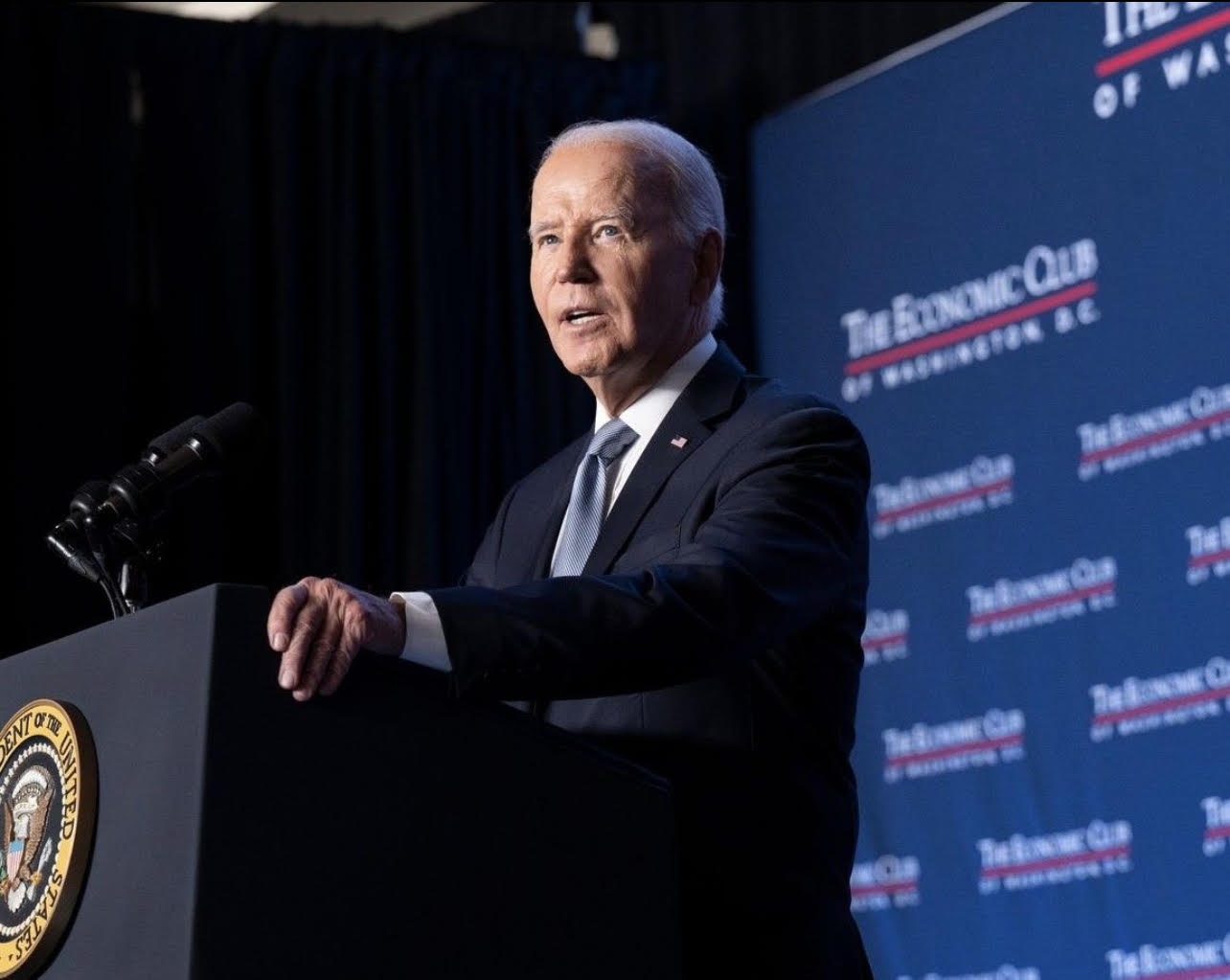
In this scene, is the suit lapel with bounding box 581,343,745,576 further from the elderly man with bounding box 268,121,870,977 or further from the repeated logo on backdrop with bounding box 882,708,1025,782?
the repeated logo on backdrop with bounding box 882,708,1025,782

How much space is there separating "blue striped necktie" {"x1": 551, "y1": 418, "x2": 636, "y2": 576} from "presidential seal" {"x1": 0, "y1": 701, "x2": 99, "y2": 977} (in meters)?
0.69

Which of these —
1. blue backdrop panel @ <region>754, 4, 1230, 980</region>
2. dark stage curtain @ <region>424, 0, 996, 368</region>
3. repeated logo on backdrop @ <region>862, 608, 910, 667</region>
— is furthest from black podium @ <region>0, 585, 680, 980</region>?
dark stage curtain @ <region>424, 0, 996, 368</region>

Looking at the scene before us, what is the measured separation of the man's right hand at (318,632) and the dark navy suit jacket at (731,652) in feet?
0.36

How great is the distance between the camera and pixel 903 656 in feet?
15.2

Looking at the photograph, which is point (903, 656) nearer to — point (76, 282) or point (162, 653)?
point (76, 282)

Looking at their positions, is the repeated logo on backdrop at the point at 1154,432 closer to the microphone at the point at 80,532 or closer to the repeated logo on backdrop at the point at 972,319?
the repeated logo on backdrop at the point at 972,319

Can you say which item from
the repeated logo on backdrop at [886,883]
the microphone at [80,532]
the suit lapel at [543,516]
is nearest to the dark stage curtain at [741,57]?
the repeated logo on backdrop at [886,883]

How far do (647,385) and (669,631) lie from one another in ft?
2.39

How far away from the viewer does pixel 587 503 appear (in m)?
2.24

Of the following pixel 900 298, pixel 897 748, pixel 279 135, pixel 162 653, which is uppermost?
pixel 279 135

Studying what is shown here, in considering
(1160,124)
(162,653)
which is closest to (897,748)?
(1160,124)

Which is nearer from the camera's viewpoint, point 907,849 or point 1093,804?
point 1093,804

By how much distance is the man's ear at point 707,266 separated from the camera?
2.50 m

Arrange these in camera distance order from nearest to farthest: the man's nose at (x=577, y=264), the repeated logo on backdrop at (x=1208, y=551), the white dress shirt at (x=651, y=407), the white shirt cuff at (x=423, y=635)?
the white shirt cuff at (x=423, y=635)
the white dress shirt at (x=651, y=407)
the man's nose at (x=577, y=264)
the repeated logo on backdrop at (x=1208, y=551)
